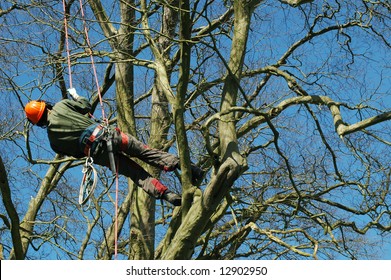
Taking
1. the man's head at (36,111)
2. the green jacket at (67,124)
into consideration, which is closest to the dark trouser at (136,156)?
the green jacket at (67,124)

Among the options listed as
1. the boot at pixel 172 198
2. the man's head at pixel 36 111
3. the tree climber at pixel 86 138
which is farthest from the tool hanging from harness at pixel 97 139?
the boot at pixel 172 198

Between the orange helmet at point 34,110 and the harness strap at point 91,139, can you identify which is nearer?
the harness strap at point 91,139

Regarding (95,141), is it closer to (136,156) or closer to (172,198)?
(136,156)

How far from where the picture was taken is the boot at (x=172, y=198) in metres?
7.86

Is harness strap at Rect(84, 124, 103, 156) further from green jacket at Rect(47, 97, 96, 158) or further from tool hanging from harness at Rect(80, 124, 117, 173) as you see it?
green jacket at Rect(47, 97, 96, 158)

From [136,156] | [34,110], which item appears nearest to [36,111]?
[34,110]

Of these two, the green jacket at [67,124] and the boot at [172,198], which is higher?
the green jacket at [67,124]

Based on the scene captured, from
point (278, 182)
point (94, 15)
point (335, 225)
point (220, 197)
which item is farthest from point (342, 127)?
point (94, 15)

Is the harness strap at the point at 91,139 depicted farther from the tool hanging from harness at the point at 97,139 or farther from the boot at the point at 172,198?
the boot at the point at 172,198

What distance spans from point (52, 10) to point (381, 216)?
13.7ft

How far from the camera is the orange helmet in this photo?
26.0 ft

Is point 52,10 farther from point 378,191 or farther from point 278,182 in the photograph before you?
point 378,191

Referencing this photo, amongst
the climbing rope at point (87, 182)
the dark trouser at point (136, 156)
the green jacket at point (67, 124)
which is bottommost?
the climbing rope at point (87, 182)

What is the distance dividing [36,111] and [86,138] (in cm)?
58
